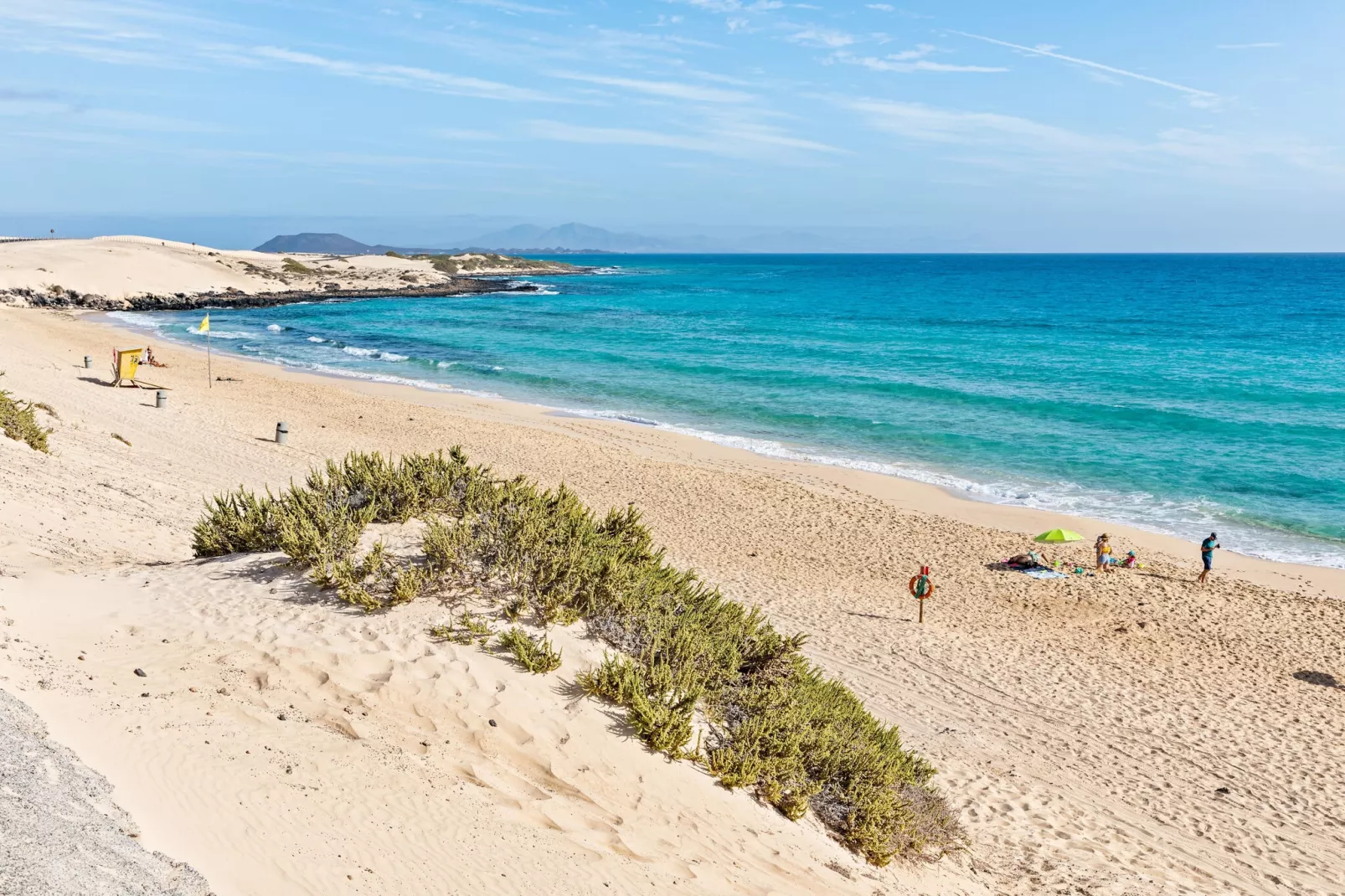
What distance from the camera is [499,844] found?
18.1ft

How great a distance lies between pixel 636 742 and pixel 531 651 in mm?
1107

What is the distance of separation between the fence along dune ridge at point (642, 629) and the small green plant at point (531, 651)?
16mm

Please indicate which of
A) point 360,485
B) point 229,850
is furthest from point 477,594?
point 229,850

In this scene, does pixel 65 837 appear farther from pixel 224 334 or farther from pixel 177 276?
pixel 177 276

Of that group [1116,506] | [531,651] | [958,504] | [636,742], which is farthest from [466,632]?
[1116,506]

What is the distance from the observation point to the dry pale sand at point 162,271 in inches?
2317

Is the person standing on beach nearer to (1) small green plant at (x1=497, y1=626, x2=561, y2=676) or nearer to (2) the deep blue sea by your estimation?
(2) the deep blue sea

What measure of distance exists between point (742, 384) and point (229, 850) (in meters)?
31.6

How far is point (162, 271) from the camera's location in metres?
67.6

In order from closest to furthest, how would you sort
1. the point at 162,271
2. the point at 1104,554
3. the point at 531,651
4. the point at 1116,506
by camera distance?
the point at 531,651
the point at 1104,554
the point at 1116,506
the point at 162,271

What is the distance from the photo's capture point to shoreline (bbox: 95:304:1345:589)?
16.8m

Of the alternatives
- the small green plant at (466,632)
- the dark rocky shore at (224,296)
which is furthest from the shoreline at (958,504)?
the dark rocky shore at (224,296)

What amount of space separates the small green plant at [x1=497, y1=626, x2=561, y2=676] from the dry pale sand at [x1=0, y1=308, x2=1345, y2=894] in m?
0.13

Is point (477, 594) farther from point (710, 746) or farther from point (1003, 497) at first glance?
point (1003, 497)
